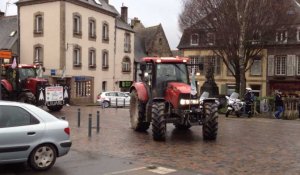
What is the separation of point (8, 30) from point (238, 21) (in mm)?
25488

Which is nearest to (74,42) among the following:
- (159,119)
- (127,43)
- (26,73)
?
(127,43)

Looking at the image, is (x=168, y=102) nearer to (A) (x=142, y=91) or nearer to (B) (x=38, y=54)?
(A) (x=142, y=91)

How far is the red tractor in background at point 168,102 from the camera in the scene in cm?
1394

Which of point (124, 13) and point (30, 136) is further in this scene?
point (124, 13)

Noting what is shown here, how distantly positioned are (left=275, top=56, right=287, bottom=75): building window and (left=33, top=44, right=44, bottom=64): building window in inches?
881

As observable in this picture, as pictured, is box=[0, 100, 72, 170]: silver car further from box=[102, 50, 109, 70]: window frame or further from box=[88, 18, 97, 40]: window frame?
box=[102, 50, 109, 70]: window frame

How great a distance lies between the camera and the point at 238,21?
30.7 meters

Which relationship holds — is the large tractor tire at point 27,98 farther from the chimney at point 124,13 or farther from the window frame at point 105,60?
the chimney at point 124,13

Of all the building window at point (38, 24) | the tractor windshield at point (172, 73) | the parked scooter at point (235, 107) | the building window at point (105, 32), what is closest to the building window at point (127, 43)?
the building window at point (105, 32)

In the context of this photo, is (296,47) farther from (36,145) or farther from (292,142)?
(36,145)

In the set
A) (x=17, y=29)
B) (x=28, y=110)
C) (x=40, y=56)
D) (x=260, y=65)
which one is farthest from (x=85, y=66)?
(x=28, y=110)

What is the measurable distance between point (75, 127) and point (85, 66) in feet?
90.9

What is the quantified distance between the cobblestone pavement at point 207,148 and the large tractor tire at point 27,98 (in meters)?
6.43

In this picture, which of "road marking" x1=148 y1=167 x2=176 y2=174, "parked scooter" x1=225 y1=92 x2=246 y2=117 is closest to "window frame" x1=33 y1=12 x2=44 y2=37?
"parked scooter" x1=225 y1=92 x2=246 y2=117
